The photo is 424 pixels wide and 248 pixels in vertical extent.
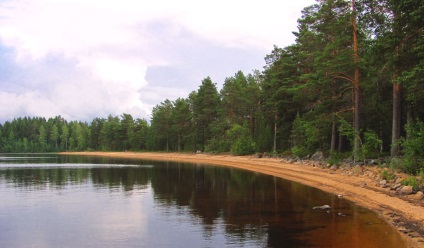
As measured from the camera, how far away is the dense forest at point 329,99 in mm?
21438

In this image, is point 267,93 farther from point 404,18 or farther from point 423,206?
point 423,206

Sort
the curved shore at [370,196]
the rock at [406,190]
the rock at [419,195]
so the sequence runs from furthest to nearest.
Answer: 1. the rock at [406,190]
2. the rock at [419,195]
3. the curved shore at [370,196]

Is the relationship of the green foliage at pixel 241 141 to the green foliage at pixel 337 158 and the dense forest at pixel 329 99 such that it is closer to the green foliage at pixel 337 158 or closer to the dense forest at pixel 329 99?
the dense forest at pixel 329 99

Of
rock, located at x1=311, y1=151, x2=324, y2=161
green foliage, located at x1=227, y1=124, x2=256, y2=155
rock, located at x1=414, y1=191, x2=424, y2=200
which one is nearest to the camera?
rock, located at x1=414, y1=191, x2=424, y2=200

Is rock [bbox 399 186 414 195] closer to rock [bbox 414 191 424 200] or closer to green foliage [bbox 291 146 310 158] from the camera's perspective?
rock [bbox 414 191 424 200]

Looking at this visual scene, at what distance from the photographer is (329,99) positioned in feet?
111

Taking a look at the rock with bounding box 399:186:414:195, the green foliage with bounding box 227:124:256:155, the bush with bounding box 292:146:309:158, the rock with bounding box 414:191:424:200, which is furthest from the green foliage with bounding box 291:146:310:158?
the rock with bounding box 414:191:424:200

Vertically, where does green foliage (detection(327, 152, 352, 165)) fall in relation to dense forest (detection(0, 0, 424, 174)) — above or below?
below

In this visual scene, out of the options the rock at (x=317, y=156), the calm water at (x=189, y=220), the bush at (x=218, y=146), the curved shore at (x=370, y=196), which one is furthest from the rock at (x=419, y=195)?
the bush at (x=218, y=146)

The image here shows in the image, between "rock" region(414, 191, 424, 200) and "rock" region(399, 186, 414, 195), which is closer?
"rock" region(414, 191, 424, 200)

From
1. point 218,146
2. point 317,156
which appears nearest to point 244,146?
point 218,146

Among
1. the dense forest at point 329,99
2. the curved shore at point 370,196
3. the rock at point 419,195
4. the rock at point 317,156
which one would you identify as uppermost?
the dense forest at point 329,99

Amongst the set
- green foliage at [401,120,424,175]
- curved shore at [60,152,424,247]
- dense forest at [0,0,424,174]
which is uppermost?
dense forest at [0,0,424,174]

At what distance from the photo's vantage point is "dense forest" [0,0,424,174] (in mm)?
21438
